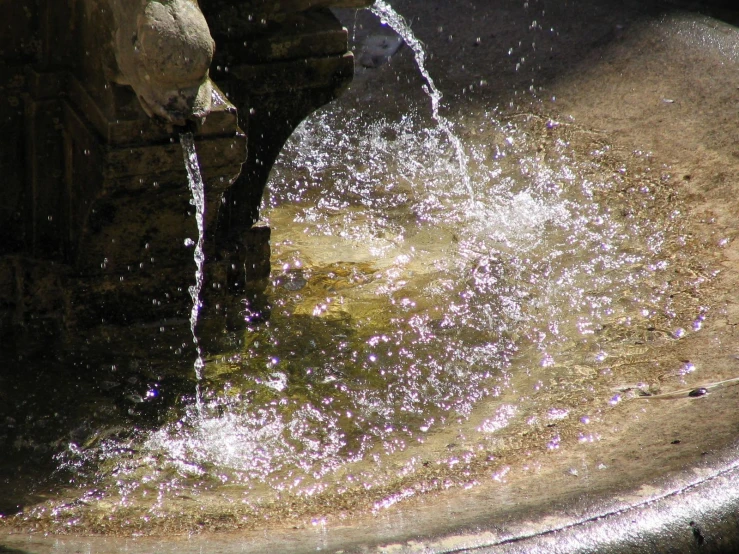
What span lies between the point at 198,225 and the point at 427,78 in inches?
78.9

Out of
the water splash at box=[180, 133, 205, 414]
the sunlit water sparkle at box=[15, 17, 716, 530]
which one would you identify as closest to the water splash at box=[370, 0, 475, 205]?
the sunlit water sparkle at box=[15, 17, 716, 530]

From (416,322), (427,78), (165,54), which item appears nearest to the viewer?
(165,54)

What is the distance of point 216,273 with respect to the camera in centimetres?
240

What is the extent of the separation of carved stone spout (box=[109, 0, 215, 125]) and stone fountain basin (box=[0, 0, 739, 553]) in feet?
2.67

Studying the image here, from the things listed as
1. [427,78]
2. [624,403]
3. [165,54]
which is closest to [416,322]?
[624,403]

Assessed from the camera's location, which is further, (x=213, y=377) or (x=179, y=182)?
(x=213, y=377)

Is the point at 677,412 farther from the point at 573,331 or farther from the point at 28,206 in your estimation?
the point at 28,206

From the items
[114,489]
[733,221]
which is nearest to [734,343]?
[733,221]

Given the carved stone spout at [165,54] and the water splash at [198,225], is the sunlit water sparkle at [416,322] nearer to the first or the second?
the water splash at [198,225]

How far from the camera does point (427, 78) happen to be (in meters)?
3.94

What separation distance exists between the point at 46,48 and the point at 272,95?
1.79 feet

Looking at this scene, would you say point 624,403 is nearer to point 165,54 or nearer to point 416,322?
point 416,322

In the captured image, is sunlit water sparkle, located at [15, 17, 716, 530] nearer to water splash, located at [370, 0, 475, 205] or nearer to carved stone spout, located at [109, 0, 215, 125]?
water splash, located at [370, 0, 475, 205]

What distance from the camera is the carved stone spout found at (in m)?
1.66
